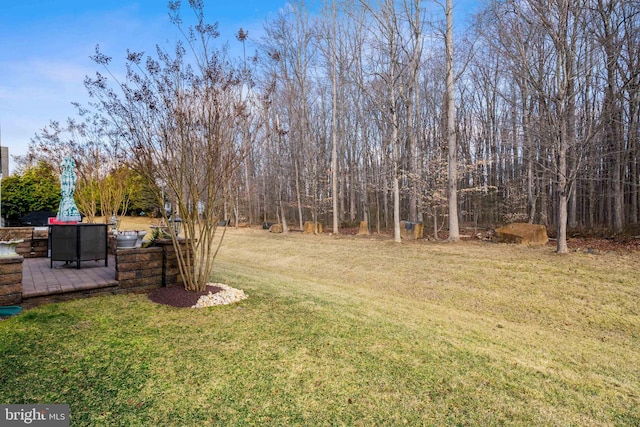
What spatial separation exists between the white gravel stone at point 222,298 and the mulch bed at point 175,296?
7 cm

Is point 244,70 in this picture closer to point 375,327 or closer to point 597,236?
point 375,327

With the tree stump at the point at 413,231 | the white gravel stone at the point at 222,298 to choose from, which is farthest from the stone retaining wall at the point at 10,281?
the tree stump at the point at 413,231

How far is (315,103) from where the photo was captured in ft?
62.2

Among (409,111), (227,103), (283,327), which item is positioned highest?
(409,111)

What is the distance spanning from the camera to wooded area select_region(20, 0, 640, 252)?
6980mm

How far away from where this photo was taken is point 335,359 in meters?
2.73

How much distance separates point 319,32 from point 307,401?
15333 millimetres

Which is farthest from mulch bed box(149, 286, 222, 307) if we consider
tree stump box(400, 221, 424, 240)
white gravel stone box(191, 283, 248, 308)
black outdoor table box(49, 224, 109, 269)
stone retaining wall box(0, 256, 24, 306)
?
tree stump box(400, 221, 424, 240)

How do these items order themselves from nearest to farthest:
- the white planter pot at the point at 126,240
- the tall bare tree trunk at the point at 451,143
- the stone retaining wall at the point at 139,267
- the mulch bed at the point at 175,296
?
the mulch bed at the point at 175,296, the stone retaining wall at the point at 139,267, the white planter pot at the point at 126,240, the tall bare tree trunk at the point at 451,143

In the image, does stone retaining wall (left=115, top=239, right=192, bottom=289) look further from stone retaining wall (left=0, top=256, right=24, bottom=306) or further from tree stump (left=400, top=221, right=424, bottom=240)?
tree stump (left=400, top=221, right=424, bottom=240)

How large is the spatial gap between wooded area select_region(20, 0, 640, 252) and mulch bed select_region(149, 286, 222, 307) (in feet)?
4.46

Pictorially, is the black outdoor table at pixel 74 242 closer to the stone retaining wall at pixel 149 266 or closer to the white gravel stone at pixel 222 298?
the stone retaining wall at pixel 149 266

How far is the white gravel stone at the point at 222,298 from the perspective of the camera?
12.9 feet

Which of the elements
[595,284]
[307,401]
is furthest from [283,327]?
[595,284]
